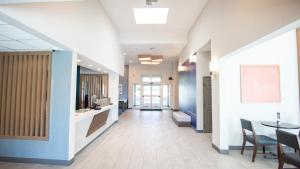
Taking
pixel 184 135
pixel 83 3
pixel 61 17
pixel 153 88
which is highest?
pixel 83 3

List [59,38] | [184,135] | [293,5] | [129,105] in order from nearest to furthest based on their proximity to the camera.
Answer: [293,5], [59,38], [184,135], [129,105]

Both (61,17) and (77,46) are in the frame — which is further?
(77,46)

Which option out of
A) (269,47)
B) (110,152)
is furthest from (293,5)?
(110,152)

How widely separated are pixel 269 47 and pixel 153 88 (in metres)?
11.2

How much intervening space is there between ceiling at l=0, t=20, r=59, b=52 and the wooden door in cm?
533

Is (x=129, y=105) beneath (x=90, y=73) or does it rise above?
beneath

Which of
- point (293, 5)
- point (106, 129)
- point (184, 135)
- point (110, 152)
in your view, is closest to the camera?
point (293, 5)

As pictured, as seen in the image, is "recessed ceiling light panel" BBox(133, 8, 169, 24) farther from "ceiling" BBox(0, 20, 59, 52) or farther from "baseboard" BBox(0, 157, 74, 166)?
"baseboard" BBox(0, 157, 74, 166)

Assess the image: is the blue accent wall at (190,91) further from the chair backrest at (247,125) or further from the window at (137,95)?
the window at (137,95)

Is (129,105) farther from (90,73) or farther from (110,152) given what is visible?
(110,152)

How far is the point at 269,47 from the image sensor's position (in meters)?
4.65

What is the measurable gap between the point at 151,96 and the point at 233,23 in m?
11.9

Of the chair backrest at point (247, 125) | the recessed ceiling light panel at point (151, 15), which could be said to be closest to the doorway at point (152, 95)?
the recessed ceiling light panel at point (151, 15)

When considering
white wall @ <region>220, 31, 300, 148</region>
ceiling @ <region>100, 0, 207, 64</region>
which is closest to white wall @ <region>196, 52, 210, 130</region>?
ceiling @ <region>100, 0, 207, 64</region>
